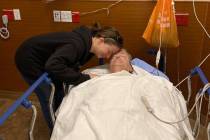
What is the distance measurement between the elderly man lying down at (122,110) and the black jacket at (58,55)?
11cm

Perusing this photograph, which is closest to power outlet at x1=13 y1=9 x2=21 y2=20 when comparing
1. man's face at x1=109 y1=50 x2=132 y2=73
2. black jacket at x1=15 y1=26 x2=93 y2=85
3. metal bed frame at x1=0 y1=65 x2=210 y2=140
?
black jacket at x1=15 y1=26 x2=93 y2=85

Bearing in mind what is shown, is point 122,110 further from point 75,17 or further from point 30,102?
point 75,17

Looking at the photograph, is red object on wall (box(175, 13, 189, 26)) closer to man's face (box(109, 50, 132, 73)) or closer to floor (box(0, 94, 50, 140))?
man's face (box(109, 50, 132, 73))

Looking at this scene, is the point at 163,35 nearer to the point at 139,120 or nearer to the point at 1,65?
the point at 139,120

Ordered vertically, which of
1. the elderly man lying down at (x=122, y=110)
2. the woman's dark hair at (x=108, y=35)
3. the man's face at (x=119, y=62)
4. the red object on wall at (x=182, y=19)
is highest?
the red object on wall at (x=182, y=19)

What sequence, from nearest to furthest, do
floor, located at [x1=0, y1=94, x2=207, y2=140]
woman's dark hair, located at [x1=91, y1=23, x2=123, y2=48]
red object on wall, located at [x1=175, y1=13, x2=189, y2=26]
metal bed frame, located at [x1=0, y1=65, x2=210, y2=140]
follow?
metal bed frame, located at [x1=0, y1=65, x2=210, y2=140] → woman's dark hair, located at [x1=91, y1=23, x2=123, y2=48] → red object on wall, located at [x1=175, y1=13, x2=189, y2=26] → floor, located at [x1=0, y1=94, x2=207, y2=140]

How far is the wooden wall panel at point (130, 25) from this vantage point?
7.47 ft

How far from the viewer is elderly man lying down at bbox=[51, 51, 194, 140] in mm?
1429

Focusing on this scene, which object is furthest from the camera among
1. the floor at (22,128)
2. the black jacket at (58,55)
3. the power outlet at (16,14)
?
the power outlet at (16,14)

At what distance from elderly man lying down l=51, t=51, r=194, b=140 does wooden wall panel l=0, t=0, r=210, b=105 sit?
623 mm

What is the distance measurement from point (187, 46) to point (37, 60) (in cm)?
111

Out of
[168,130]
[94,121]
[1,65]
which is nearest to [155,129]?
[168,130]

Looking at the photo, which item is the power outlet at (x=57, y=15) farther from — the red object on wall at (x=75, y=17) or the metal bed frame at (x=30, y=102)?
the metal bed frame at (x=30, y=102)

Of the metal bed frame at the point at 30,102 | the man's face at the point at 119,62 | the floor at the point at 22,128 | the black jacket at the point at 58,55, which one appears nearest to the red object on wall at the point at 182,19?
the metal bed frame at the point at 30,102
